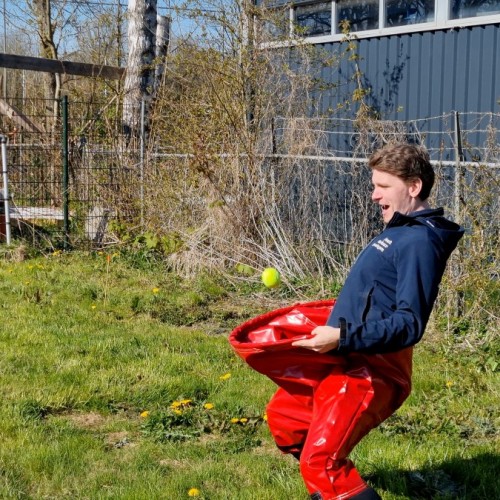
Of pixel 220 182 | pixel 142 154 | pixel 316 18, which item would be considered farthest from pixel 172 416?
pixel 316 18

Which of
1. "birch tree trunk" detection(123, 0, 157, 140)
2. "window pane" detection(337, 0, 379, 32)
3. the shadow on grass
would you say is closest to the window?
"window pane" detection(337, 0, 379, 32)

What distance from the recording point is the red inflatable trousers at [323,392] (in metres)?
2.98

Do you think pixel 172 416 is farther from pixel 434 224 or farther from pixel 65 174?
pixel 65 174

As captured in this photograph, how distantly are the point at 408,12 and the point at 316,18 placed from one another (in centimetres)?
204

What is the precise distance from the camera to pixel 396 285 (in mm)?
2980

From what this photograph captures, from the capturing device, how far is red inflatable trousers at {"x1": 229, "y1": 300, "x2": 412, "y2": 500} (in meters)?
2.98

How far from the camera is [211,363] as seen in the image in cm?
615

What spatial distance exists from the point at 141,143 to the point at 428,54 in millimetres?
4160

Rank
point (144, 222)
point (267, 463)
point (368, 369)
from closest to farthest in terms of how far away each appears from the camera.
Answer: point (368, 369) → point (267, 463) → point (144, 222)

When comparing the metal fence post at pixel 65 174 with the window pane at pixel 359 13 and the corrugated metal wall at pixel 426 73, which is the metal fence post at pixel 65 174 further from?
the window pane at pixel 359 13

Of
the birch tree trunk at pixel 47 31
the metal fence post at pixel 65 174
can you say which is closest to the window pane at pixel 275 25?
the metal fence post at pixel 65 174

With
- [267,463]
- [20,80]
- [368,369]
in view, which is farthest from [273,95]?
[20,80]

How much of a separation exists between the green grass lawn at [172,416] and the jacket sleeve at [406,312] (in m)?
1.27

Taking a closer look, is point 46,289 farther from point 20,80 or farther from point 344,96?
point 20,80
